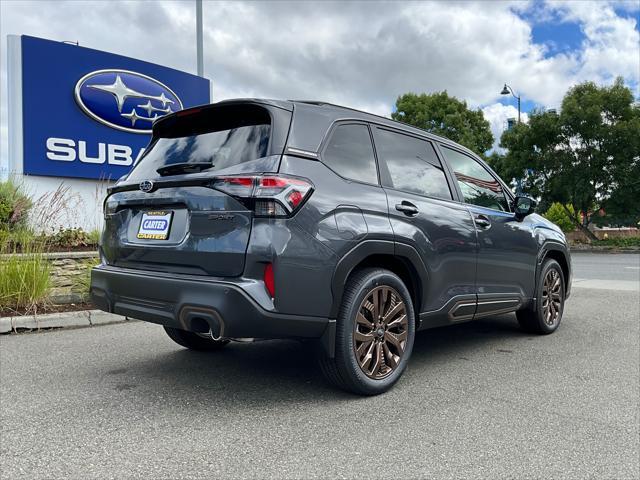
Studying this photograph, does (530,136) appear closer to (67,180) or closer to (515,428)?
(67,180)

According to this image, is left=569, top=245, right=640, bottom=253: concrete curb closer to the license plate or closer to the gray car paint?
the gray car paint

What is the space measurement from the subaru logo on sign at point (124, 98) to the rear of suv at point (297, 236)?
7342mm

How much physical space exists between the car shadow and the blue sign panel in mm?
5892

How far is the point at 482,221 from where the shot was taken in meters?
4.46

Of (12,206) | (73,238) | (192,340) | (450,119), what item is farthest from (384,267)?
(450,119)

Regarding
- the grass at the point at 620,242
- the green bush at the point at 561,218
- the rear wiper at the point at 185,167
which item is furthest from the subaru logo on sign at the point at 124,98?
the green bush at the point at 561,218

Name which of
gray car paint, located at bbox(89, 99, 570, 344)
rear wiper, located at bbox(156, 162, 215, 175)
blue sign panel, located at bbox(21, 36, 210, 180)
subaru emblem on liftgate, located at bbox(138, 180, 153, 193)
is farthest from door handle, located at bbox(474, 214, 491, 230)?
blue sign panel, located at bbox(21, 36, 210, 180)

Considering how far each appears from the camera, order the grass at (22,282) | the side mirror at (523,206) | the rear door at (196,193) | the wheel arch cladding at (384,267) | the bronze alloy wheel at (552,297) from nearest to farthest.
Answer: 1. the rear door at (196,193)
2. the wheel arch cladding at (384,267)
3. the side mirror at (523,206)
4. the bronze alloy wheel at (552,297)
5. the grass at (22,282)

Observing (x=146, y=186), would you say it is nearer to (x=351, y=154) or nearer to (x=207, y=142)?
(x=207, y=142)

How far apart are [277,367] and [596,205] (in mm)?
24821

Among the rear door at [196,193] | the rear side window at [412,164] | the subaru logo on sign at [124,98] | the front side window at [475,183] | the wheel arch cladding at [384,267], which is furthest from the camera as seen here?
the subaru logo on sign at [124,98]

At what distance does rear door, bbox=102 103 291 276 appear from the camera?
2.99 m

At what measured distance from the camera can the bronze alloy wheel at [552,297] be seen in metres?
5.46

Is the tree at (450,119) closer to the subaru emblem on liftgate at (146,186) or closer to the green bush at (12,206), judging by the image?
the green bush at (12,206)
